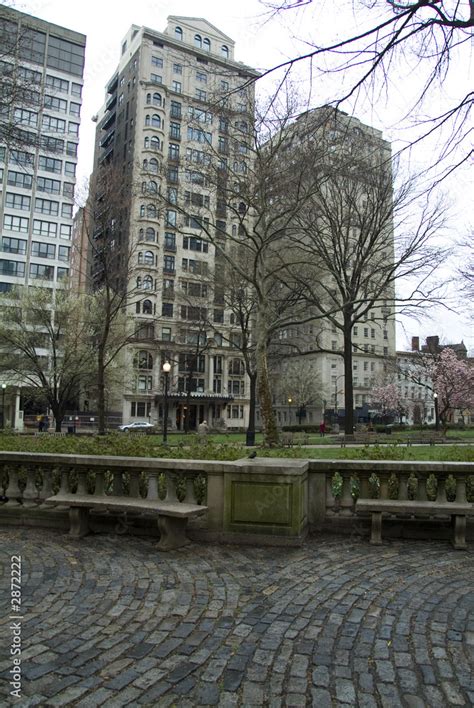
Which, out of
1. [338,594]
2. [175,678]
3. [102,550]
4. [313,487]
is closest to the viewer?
[175,678]

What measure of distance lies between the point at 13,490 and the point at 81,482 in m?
1.19

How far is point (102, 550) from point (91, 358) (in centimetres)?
3017

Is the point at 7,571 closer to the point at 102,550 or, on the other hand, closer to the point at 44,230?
the point at 102,550

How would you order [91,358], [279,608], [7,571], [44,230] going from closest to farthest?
[279,608], [7,571], [91,358], [44,230]

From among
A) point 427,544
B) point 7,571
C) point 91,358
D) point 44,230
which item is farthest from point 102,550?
point 44,230

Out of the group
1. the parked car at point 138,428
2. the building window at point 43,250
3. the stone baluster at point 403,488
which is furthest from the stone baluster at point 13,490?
the building window at point 43,250

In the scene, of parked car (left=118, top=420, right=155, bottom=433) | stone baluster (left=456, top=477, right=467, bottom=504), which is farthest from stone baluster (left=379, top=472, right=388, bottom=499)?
parked car (left=118, top=420, right=155, bottom=433)

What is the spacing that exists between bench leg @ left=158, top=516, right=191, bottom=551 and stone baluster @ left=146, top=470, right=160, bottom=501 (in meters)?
0.59

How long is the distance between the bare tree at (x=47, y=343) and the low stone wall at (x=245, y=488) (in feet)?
91.6

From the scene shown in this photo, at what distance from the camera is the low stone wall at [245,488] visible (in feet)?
19.6

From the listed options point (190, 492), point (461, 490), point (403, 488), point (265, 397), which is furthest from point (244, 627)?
point (265, 397)

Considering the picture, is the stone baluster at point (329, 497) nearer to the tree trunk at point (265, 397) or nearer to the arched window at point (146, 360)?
the tree trunk at point (265, 397)

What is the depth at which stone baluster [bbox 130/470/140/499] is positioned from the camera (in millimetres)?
6504

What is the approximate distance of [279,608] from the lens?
4102mm
